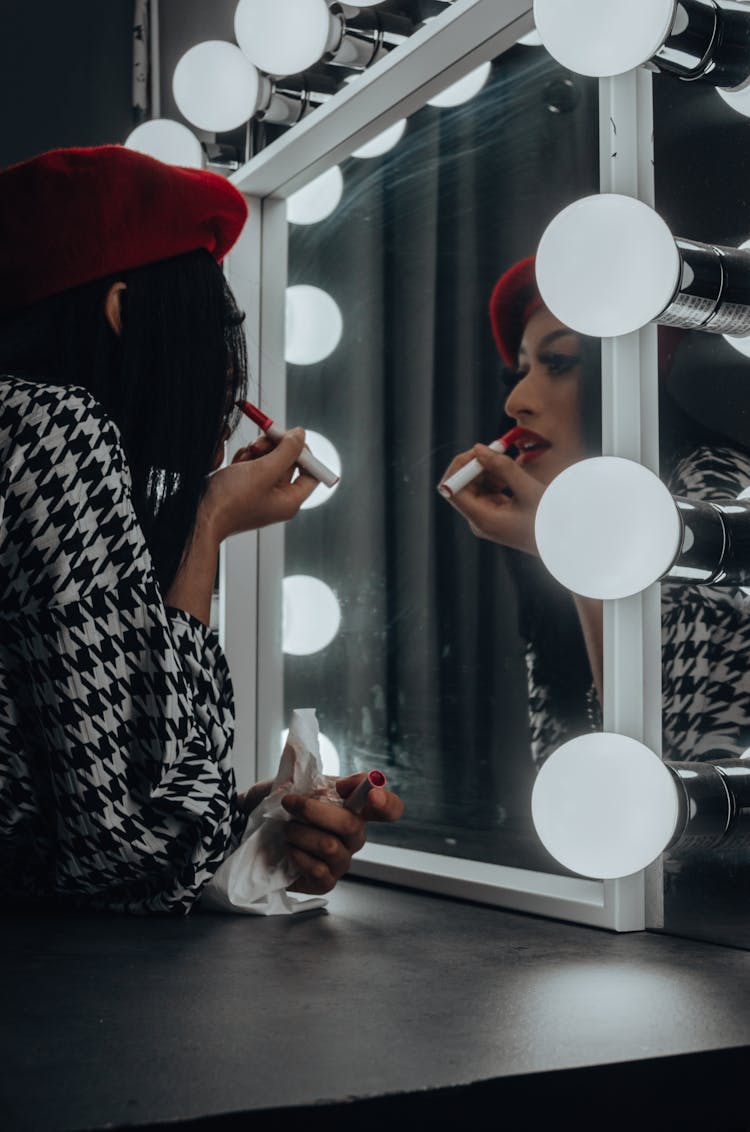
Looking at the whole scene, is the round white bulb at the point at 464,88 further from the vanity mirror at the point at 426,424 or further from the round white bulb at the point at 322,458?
the round white bulb at the point at 322,458

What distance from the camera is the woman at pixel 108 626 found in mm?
738

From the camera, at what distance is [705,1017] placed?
1.65 ft

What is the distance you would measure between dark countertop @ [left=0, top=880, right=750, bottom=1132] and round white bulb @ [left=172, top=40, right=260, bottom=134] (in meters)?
0.83

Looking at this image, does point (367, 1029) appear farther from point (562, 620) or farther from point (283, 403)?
point (283, 403)

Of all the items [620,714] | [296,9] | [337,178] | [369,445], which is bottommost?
[620,714]

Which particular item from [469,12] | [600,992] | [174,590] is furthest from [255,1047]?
[469,12]

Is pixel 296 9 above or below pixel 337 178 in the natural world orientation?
above

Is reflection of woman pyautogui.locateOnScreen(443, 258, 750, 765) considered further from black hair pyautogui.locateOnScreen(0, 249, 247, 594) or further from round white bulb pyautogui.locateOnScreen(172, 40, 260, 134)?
round white bulb pyautogui.locateOnScreen(172, 40, 260, 134)

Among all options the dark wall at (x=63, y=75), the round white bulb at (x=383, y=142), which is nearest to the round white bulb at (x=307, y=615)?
the round white bulb at (x=383, y=142)

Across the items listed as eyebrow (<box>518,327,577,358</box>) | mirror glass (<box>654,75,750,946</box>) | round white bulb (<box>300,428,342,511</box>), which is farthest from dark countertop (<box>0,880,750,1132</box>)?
round white bulb (<box>300,428,342,511</box>)

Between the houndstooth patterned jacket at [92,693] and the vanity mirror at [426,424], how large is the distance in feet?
0.73

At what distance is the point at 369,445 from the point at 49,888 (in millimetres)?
492

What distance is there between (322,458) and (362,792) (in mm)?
448

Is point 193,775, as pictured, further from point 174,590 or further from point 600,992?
point 600,992
